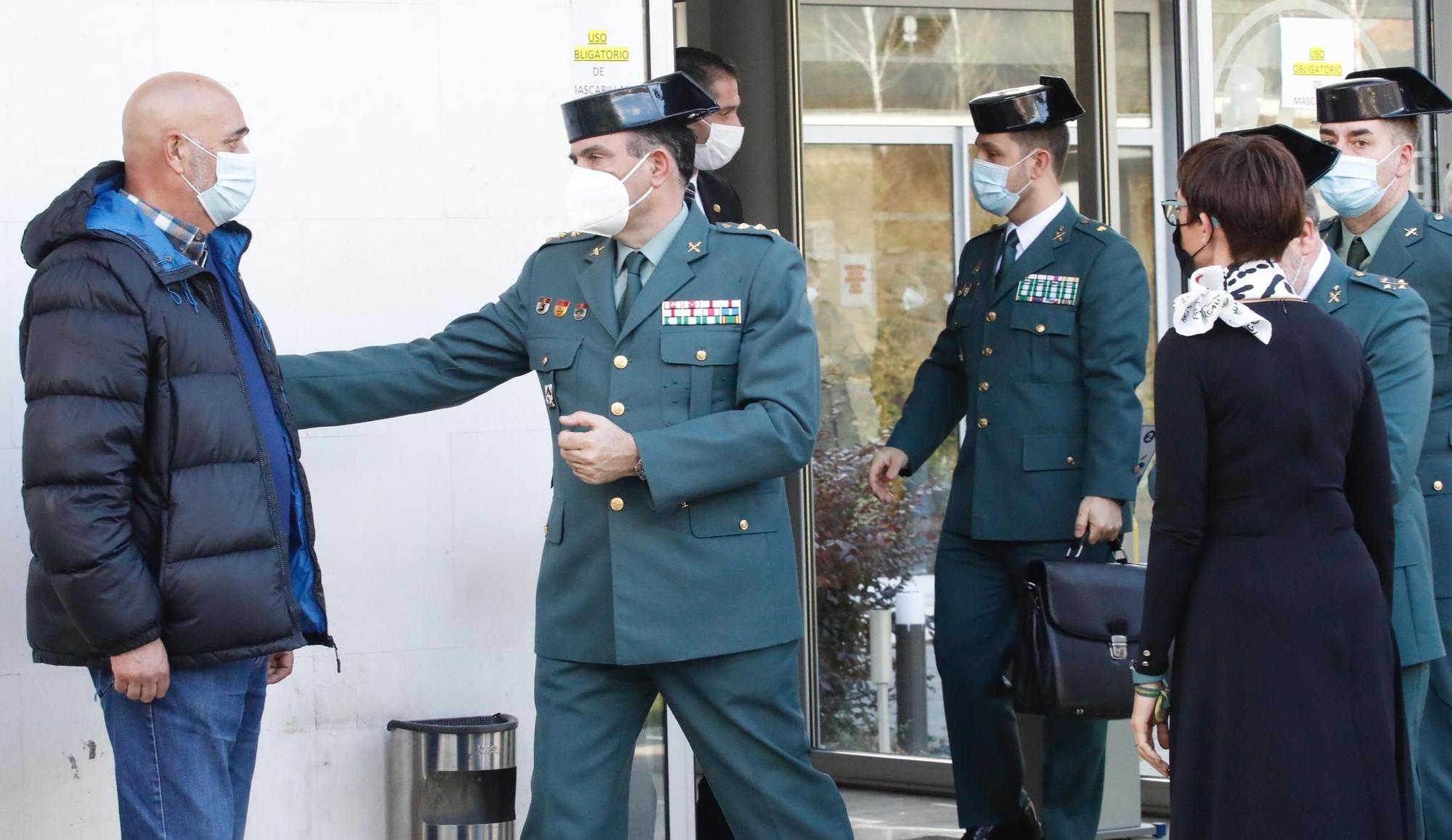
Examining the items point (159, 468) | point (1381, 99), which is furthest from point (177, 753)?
point (1381, 99)

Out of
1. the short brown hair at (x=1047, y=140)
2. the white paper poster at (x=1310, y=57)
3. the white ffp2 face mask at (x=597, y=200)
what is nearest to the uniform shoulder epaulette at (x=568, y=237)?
the white ffp2 face mask at (x=597, y=200)

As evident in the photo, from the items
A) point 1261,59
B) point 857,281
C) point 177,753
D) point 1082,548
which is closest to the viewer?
point 177,753

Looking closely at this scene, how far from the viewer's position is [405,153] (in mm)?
3986

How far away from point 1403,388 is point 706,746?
4.78ft

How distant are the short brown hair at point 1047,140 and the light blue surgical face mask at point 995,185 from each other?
0.03 meters

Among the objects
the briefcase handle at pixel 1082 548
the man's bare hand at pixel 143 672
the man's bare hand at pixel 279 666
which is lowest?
the man's bare hand at pixel 279 666

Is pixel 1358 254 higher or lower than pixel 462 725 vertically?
higher

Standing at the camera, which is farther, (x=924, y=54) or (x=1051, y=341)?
(x=924, y=54)

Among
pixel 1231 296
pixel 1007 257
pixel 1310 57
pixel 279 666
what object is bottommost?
pixel 279 666

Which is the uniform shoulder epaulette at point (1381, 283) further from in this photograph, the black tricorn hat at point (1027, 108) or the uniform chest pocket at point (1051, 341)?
the black tricorn hat at point (1027, 108)

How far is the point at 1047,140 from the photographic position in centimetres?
423

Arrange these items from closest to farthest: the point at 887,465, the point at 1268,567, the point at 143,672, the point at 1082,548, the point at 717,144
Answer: the point at 1268,567, the point at 143,672, the point at 1082,548, the point at 887,465, the point at 717,144

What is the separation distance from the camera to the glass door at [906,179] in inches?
275

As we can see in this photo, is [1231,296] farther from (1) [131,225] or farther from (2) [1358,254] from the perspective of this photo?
(1) [131,225]
